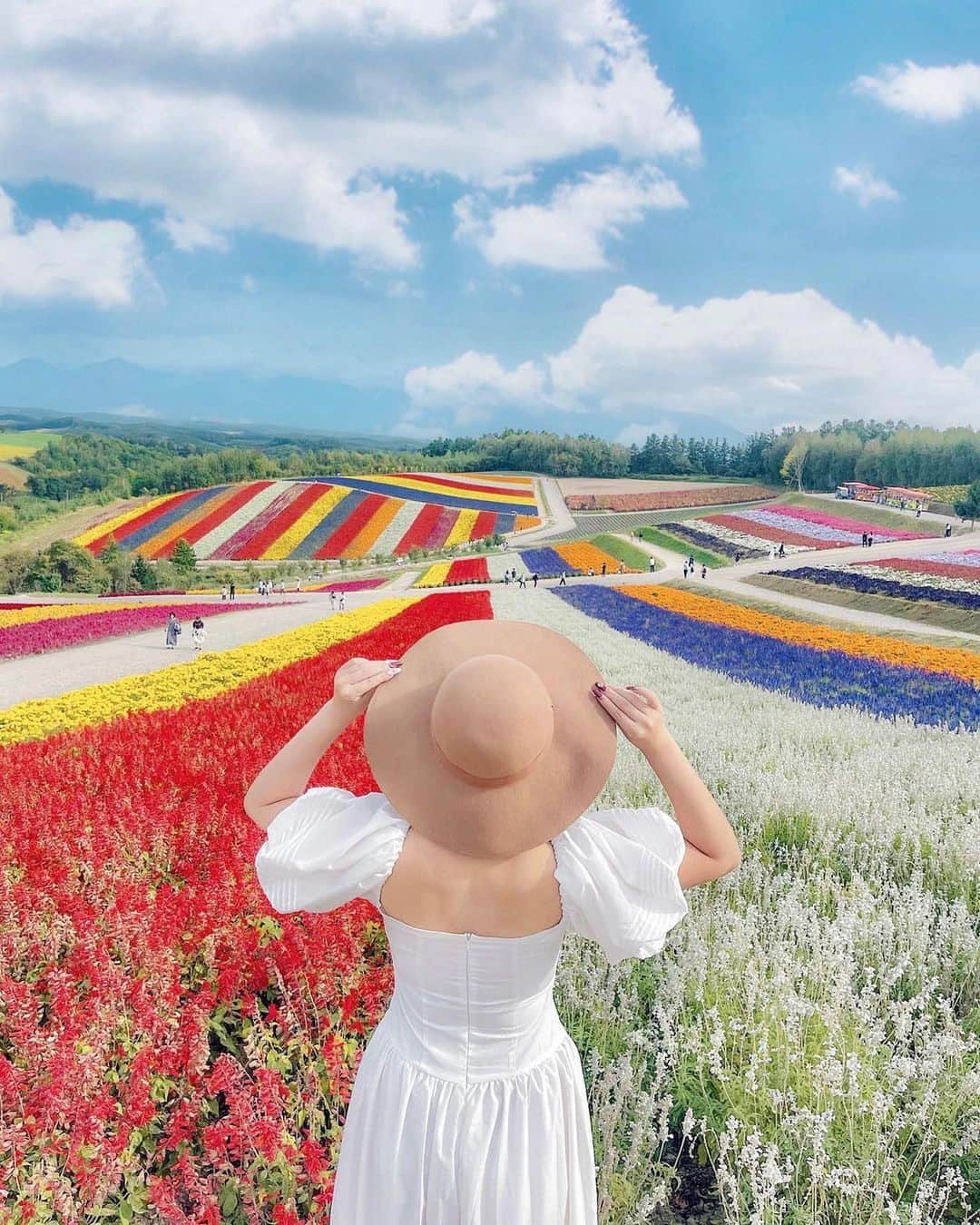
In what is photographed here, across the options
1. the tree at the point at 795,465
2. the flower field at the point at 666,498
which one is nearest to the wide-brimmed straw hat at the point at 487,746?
the flower field at the point at 666,498

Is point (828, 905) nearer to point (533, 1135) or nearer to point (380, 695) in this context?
point (533, 1135)

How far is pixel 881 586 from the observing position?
961 inches

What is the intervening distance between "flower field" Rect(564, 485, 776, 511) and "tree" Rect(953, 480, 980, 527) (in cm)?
2036

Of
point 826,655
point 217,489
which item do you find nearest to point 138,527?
point 217,489

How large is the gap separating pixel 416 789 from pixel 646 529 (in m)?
51.1

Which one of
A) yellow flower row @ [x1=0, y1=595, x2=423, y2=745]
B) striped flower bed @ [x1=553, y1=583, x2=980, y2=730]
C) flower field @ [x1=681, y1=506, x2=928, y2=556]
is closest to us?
yellow flower row @ [x1=0, y1=595, x2=423, y2=745]

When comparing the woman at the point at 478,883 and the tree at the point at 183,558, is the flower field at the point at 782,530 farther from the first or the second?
the woman at the point at 478,883

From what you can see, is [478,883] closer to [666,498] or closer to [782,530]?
[782,530]

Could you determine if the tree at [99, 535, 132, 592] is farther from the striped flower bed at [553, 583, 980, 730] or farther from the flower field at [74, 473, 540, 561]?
the striped flower bed at [553, 583, 980, 730]

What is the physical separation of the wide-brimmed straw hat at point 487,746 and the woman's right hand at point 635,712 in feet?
0.08

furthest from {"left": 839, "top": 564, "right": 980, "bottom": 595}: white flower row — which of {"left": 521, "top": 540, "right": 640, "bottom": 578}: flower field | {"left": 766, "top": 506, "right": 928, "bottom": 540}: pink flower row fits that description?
{"left": 766, "top": 506, "right": 928, "bottom": 540}: pink flower row

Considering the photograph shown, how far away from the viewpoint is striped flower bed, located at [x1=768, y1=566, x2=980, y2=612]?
2094cm

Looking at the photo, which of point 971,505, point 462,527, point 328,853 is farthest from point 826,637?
point 462,527

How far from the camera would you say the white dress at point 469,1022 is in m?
1.52
